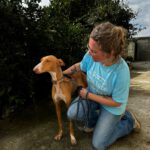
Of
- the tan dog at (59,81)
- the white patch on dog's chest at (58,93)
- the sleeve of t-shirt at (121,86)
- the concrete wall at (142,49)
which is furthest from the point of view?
the concrete wall at (142,49)

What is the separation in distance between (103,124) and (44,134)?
758 mm

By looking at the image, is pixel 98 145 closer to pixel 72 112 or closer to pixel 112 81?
pixel 72 112

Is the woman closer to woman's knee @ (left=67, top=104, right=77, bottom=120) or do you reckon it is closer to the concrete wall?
woman's knee @ (left=67, top=104, right=77, bottom=120)

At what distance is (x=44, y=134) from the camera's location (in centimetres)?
318

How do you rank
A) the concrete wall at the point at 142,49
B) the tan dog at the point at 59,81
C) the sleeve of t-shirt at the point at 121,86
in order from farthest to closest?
the concrete wall at the point at 142,49, the tan dog at the point at 59,81, the sleeve of t-shirt at the point at 121,86

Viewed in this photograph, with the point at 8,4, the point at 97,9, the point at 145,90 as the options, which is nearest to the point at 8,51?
the point at 8,4

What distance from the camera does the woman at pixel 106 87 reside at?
248 cm

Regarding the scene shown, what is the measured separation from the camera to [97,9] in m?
8.16

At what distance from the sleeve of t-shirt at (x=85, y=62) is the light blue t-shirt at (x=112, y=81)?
8 centimetres

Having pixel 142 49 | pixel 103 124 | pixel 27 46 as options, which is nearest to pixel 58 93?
pixel 103 124

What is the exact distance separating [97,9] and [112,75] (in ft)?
19.1

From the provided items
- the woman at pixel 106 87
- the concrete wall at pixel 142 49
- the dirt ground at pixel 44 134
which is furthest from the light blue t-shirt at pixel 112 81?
the concrete wall at pixel 142 49

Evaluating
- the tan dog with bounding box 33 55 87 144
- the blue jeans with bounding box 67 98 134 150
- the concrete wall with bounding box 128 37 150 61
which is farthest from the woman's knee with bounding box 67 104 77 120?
the concrete wall with bounding box 128 37 150 61

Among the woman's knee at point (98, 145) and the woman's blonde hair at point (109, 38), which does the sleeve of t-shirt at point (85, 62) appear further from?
the woman's knee at point (98, 145)
